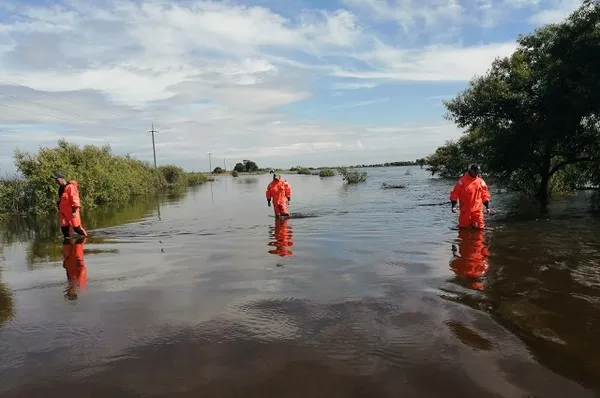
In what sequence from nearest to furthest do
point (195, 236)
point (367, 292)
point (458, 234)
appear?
1. point (367, 292)
2. point (458, 234)
3. point (195, 236)

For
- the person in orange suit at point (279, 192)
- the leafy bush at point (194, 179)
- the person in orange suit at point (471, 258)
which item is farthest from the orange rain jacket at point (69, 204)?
the leafy bush at point (194, 179)

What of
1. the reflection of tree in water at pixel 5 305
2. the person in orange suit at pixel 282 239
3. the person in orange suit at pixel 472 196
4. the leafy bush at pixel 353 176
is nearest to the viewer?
the reflection of tree in water at pixel 5 305

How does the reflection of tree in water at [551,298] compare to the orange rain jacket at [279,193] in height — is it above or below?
below

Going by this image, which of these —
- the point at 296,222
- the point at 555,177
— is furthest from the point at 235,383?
the point at 555,177

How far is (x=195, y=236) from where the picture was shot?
13492mm

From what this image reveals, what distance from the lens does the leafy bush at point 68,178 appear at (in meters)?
27.8

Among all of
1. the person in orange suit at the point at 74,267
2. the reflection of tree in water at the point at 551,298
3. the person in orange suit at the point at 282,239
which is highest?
the person in orange suit at the point at 74,267

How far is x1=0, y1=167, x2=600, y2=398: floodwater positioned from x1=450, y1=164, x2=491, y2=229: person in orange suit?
1298mm

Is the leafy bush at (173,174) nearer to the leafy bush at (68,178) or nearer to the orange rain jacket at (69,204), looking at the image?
→ the leafy bush at (68,178)

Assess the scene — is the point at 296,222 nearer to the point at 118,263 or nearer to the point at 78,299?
the point at 118,263

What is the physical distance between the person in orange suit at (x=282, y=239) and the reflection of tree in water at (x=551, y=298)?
14.0ft

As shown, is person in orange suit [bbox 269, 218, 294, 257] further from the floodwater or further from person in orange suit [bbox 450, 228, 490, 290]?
person in orange suit [bbox 450, 228, 490, 290]

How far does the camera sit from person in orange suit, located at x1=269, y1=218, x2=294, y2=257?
9942mm

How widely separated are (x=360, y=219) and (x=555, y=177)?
557 inches
